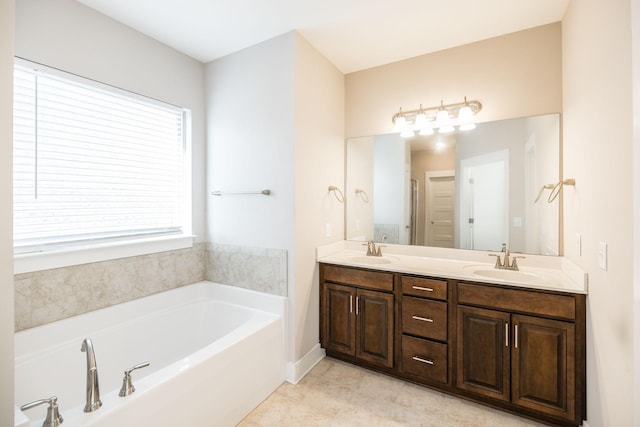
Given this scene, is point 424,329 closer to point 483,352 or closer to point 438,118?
point 483,352

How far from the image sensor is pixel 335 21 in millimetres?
2094

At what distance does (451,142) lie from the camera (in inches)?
98.0

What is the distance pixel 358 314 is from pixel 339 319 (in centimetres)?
19

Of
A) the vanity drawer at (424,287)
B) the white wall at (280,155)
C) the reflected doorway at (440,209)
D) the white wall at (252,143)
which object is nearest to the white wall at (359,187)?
the white wall at (280,155)

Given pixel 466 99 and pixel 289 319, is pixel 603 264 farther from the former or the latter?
pixel 289 319

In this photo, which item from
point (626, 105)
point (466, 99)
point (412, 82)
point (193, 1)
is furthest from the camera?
point (412, 82)

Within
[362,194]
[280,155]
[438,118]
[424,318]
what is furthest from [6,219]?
[438,118]

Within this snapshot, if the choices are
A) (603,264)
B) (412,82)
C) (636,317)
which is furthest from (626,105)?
(412,82)

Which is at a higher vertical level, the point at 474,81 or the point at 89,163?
the point at 474,81

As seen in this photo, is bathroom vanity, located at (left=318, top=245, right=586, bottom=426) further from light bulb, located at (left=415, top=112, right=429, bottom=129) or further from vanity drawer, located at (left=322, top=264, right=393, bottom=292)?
light bulb, located at (left=415, top=112, right=429, bottom=129)

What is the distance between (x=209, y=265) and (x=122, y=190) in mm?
947

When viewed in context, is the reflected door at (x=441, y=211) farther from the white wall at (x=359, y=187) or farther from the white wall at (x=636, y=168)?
the white wall at (x=636, y=168)

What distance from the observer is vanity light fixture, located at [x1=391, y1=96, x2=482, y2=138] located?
2.35 meters

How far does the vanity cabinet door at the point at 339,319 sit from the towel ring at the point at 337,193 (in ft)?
2.78
